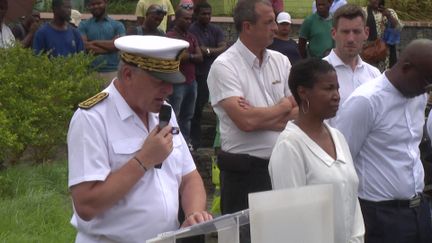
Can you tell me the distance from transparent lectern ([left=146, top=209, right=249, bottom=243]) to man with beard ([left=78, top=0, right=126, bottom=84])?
319 inches

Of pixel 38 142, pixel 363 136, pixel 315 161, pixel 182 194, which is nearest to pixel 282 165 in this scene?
pixel 315 161

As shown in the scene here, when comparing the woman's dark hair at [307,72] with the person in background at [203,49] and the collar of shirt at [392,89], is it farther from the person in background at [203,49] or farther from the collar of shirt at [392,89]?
the person in background at [203,49]

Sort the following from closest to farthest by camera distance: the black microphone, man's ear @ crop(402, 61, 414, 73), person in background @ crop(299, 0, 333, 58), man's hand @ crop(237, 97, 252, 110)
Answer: the black microphone
man's ear @ crop(402, 61, 414, 73)
man's hand @ crop(237, 97, 252, 110)
person in background @ crop(299, 0, 333, 58)

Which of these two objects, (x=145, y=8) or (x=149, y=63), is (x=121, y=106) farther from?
(x=145, y=8)

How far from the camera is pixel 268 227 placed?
3.93 meters

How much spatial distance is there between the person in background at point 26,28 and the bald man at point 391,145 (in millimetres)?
8341

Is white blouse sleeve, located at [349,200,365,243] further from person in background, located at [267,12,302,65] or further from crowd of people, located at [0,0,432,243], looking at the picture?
person in background, located at [267,12,302,65]

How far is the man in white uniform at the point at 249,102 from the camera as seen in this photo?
6043mm

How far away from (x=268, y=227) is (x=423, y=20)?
46.4ft

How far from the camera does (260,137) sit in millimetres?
6109

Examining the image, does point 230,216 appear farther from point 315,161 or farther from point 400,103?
point 400,103

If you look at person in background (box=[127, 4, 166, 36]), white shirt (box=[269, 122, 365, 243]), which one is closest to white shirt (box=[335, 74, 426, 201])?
white shirt (box=[269, 122, 365, 243])

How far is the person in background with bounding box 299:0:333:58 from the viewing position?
41.7ft

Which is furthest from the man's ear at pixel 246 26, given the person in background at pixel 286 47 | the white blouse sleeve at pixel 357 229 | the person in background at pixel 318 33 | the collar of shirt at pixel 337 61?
the person in background at pixel 318 33
